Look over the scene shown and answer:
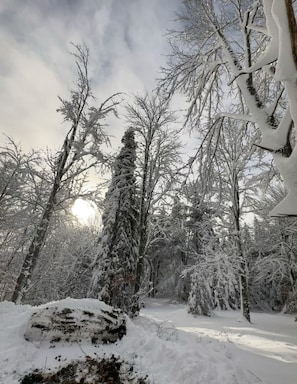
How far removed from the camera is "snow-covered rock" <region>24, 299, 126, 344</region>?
170 inches

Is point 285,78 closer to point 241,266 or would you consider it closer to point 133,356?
point 133,356

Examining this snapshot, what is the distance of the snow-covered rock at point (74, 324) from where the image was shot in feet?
14.2

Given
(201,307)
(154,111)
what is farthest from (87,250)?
(154,111)

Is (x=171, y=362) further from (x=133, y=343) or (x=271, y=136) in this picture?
(x=271, y=136)

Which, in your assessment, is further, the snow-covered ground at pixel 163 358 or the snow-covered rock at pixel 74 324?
the snow-covered rock at pixel 74 324

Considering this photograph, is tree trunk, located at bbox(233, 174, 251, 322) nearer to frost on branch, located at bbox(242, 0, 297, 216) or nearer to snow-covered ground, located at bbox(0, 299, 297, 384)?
snow-covered ground, located at bbox(0, 299, 297, 384)

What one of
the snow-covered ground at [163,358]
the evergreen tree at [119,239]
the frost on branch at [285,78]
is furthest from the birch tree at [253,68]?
the evergreen tree at [119,239]

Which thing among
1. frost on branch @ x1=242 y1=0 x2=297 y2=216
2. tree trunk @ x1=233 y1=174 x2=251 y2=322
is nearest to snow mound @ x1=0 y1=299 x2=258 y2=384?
frost on branch @ x1=242 y1=0 x2=297 y2=216

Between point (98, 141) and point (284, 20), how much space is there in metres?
8.96

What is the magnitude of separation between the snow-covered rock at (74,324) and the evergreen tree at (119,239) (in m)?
4.22

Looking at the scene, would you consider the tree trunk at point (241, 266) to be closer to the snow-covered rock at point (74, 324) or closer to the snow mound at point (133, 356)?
the snow mound at point (133, 356)

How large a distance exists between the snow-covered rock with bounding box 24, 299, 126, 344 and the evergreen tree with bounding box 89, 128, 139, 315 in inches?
166

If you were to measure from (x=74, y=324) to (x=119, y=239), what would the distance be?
6.53m

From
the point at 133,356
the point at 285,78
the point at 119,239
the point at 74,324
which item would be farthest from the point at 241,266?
the point at 285,78
